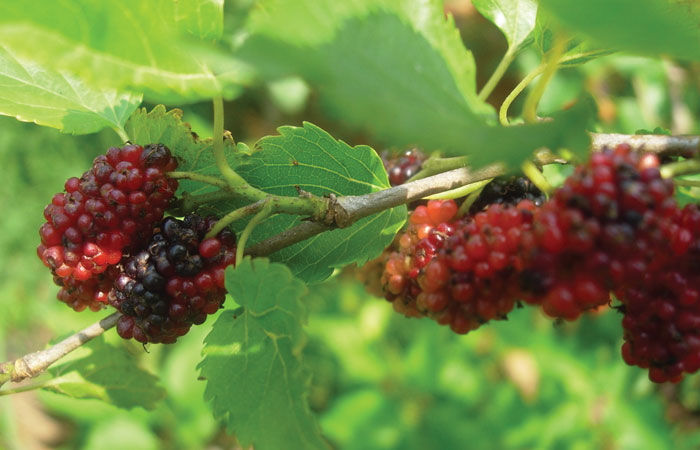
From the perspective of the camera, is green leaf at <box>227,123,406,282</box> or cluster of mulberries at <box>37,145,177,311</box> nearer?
cluster of mulberries at <box>37,145,177,311</box>

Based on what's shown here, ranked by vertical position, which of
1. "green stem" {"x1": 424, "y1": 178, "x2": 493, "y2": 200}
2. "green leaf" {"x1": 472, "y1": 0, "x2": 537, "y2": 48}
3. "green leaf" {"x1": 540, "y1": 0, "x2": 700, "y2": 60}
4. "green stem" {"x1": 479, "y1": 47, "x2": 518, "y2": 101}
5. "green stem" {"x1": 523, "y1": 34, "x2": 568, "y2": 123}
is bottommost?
"green stem" {"x1": 424, "y1": 178, "x2": 493, "y2": 200}

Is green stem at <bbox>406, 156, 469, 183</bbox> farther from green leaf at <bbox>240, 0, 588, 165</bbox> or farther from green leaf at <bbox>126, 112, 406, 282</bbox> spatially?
green leaf at <bbox>240, 0, 588, 165</bbox>

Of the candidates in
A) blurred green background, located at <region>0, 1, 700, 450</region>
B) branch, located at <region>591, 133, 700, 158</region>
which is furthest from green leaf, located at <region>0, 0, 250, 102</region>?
blurred green background, located at <region>0, 1, 700, 450</region>

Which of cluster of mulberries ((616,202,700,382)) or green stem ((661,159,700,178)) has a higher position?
green stem ((661,159,700,178))

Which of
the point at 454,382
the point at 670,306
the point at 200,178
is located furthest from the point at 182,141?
the point at 454,382

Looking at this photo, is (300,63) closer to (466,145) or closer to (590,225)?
(466,145)

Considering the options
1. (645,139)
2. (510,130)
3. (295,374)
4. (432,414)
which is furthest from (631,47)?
(432,414)
